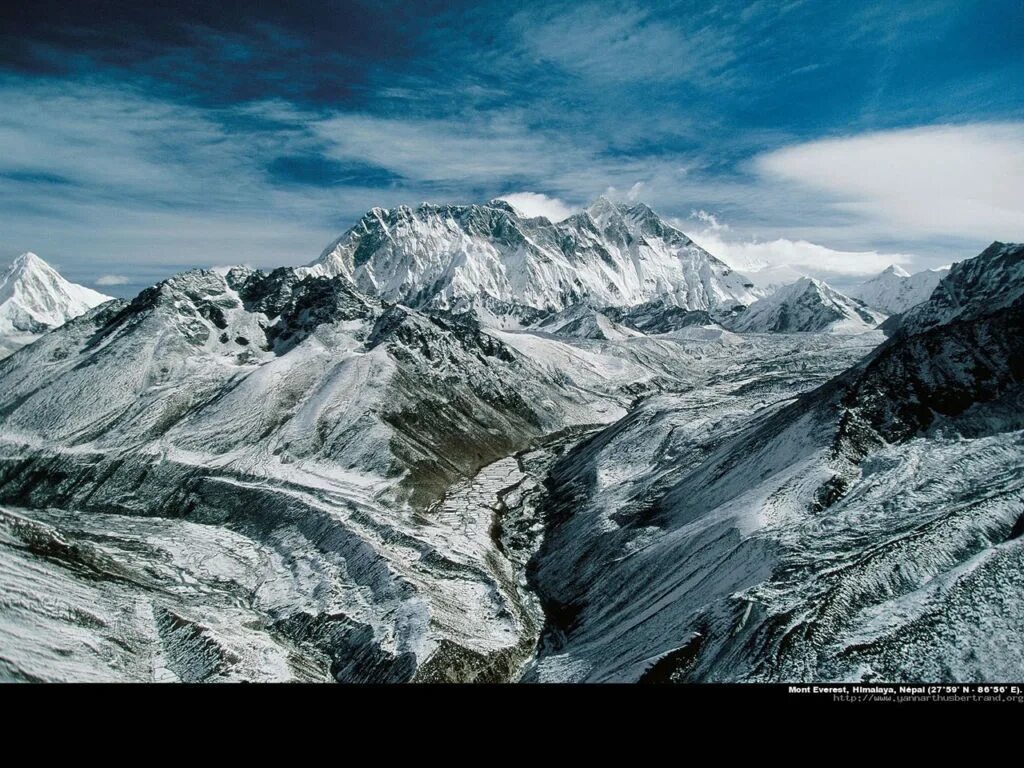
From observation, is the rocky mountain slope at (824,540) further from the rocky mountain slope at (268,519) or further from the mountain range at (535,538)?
the rocky mountain slope at (268,519)

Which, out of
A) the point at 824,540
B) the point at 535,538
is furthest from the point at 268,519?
the point at 824,540

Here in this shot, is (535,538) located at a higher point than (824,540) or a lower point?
lower

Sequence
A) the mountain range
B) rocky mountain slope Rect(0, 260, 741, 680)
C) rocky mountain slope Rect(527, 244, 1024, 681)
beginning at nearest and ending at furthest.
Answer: rocky mountain slope Rect(527, 244, 1024, 681) → the mountain range → rocky mountain slope Rect(0, 260, 741, 680)

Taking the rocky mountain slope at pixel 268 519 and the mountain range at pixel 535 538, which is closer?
the mountain range at pixel 535 538

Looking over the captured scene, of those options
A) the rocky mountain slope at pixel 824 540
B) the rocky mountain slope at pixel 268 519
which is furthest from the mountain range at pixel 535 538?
the rocky mountain slope at pixel 268 519

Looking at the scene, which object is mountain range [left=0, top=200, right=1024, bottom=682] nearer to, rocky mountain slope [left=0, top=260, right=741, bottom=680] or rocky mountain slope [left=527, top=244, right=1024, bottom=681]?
rocky mountain slope [left=527, top=244, right=1024, bottom=681]

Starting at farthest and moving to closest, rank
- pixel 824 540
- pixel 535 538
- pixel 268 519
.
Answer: pixel 268 519
pixel 535 538
pixel 824 540

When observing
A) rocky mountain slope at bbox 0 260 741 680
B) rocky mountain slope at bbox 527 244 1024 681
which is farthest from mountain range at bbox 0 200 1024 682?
rocky mountain slope at bbox 0 260 741 680

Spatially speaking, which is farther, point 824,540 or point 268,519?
point 268,519

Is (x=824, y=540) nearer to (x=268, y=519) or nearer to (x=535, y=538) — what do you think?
(x=535, y=538)
